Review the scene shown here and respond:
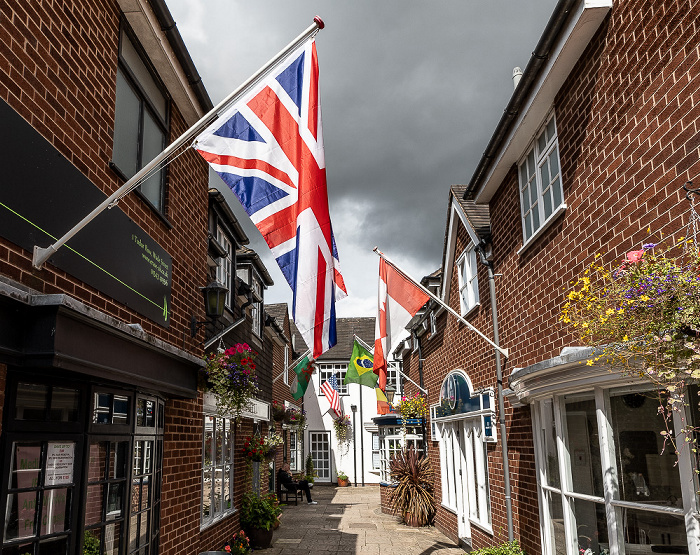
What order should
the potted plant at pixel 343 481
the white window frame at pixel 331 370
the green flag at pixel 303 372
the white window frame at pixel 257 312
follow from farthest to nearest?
the white window frame at pixel 331 370 < the potted plant at pixel 343 481 < the green flag at pixel 303 372 < the white window frame at pixel 257 312

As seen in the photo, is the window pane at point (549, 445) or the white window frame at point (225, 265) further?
the white window frame at point (225, 265)

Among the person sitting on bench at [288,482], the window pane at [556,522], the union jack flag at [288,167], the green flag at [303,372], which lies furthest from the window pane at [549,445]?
the person sitting on bench at [288,482]

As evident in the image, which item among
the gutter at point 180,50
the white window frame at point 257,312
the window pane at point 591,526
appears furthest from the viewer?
the white window frame at point 257,312

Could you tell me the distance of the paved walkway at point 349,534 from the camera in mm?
11664

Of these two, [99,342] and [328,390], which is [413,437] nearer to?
[328,390]

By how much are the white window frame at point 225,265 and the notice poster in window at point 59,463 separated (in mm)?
6052

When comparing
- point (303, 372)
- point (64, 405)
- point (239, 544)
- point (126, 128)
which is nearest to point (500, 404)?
point (239, 544)

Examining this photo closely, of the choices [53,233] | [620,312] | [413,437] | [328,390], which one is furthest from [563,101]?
[328,390]

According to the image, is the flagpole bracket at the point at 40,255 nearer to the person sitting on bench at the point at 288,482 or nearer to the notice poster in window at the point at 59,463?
the notice poster in window at the point at 59,463

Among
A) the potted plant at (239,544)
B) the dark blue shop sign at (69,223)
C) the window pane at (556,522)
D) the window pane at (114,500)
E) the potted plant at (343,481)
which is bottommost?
the potted plant at (343,481)

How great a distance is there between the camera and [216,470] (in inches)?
404

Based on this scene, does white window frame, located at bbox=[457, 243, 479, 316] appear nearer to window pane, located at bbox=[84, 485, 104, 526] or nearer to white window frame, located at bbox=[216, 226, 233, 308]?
white window frame, located at bbox=[216, 226, 233, 308]

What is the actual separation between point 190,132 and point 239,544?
873cm

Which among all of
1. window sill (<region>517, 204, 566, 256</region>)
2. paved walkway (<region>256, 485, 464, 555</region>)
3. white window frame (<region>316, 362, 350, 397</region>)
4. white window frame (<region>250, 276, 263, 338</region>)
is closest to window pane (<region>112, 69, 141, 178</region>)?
window sill (<region>517, 204, 566, 256</region>)
